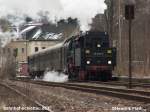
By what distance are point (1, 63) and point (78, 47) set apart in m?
41.3

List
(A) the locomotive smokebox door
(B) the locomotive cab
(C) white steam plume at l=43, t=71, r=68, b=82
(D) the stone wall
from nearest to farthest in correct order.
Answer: (A) the locomotive smokebox door < (B) the locomotive cab < (C) white steam plume at l=43, t=71, r=68, b=82 < (D) the stone wall

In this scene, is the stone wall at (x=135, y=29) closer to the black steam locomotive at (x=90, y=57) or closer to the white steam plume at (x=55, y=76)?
the white steam plume at (x=55, y=76)

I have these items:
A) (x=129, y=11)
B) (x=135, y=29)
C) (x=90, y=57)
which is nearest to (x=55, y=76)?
(x=90, y=57)

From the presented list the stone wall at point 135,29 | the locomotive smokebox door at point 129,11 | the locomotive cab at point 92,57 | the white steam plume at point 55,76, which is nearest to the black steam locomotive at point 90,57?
the locomotive cab at point 92,57

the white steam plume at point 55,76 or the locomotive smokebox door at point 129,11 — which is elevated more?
the locomotive smokebox door at point 129,11

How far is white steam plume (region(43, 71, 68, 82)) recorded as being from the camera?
3853 centimetres

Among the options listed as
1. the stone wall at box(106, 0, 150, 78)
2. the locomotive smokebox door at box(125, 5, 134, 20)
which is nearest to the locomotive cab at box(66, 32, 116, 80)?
the locomotive smokebox door at box(125, 5, 134, 20)

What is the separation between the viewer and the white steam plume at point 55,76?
38.5 m

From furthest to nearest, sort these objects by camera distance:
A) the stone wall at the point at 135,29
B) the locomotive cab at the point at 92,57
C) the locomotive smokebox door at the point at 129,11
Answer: the stone wall at the point at 135,29
the locomotive cab at the point at 92,57
the locomotive smokebox door at the point at 129,11

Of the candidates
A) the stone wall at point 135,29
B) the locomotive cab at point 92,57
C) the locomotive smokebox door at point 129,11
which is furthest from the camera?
the stone wall at point 135,29

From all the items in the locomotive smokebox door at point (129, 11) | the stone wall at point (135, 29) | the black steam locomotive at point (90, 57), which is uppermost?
the stone wall at point (135, 29)

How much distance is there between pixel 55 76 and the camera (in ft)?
137

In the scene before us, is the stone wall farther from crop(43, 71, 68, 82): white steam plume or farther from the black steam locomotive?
the black steam locomotive

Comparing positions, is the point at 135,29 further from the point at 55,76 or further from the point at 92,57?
the point at 92,57
